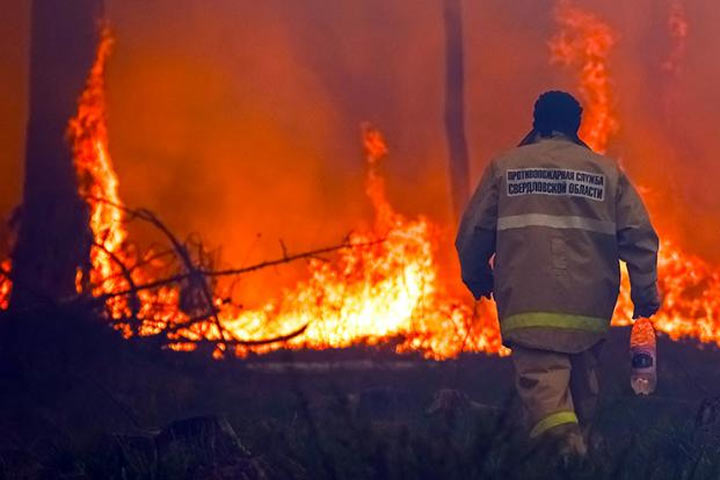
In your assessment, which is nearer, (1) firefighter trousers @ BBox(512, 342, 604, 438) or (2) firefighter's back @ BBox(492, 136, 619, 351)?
(1) firefighter trousers @ BBox(512, 342, 604, 438)

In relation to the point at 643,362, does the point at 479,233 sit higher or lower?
higher

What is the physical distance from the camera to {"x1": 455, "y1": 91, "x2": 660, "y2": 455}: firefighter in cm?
599

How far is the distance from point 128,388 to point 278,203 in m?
6.25

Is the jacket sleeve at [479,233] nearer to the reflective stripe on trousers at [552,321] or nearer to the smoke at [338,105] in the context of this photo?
the reflective stripe on trousers at [552,321]

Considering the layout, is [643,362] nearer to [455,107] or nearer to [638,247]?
[638,247]

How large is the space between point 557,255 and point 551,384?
555mm

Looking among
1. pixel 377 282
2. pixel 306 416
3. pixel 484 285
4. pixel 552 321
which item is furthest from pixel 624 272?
pixel 306 416

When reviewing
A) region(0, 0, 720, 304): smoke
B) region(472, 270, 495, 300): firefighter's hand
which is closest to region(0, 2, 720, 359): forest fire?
region(0, 0, 720, 304): smoke

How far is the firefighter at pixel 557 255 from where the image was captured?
5988 millimetres

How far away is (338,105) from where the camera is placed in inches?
589

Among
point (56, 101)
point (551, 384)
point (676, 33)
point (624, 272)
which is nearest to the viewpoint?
point (551, 384)

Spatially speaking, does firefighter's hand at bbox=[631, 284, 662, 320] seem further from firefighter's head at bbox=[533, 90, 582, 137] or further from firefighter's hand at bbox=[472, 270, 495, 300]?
firefighter's head at bbox=[533, 90, 582, 137]

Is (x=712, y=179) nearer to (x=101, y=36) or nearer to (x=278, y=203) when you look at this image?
(x=278, y=203)

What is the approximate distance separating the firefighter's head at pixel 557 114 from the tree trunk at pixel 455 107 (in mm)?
8322
